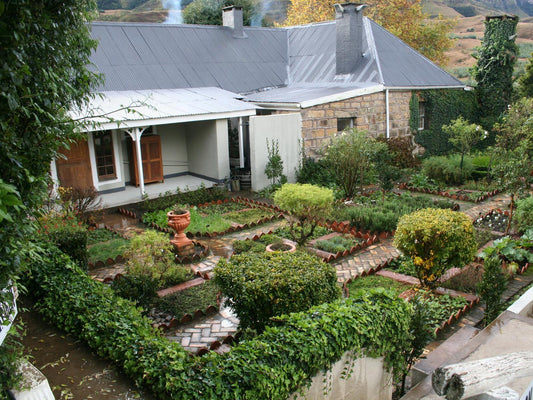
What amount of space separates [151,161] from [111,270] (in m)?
7.14

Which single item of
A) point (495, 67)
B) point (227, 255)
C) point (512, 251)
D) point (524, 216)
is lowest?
point (227, 255)

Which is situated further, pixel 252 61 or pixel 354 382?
pixel 252 61

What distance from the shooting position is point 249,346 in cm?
420

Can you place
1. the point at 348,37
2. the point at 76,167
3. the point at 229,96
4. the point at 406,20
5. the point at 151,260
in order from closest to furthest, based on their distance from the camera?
the point at 151,260 → the point at 76,167 → the point at 229,96 → the point at 348,37 → the point at 406,20

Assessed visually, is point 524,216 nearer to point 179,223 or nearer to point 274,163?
point 274,163

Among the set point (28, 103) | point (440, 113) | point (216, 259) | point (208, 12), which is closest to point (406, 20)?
point (208, 12)

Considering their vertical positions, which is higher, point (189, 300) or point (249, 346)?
point (249, 346)

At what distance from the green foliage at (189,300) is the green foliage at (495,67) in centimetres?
1652

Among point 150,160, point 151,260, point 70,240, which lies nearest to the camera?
point 151,260

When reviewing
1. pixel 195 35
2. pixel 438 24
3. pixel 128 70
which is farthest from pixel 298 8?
pixel 128 70

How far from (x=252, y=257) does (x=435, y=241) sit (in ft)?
9.26

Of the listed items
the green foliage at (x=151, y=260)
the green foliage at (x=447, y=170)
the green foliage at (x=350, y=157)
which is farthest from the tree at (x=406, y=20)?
the green foliage at (x=151, y=260)

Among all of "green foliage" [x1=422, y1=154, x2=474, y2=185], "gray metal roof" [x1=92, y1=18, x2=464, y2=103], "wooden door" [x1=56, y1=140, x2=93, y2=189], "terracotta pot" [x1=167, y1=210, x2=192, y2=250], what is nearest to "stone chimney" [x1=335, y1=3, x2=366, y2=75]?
"gray metal roof" [x1=92, y1=18, x2=464, y2=103]

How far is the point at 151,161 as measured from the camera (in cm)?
1527
